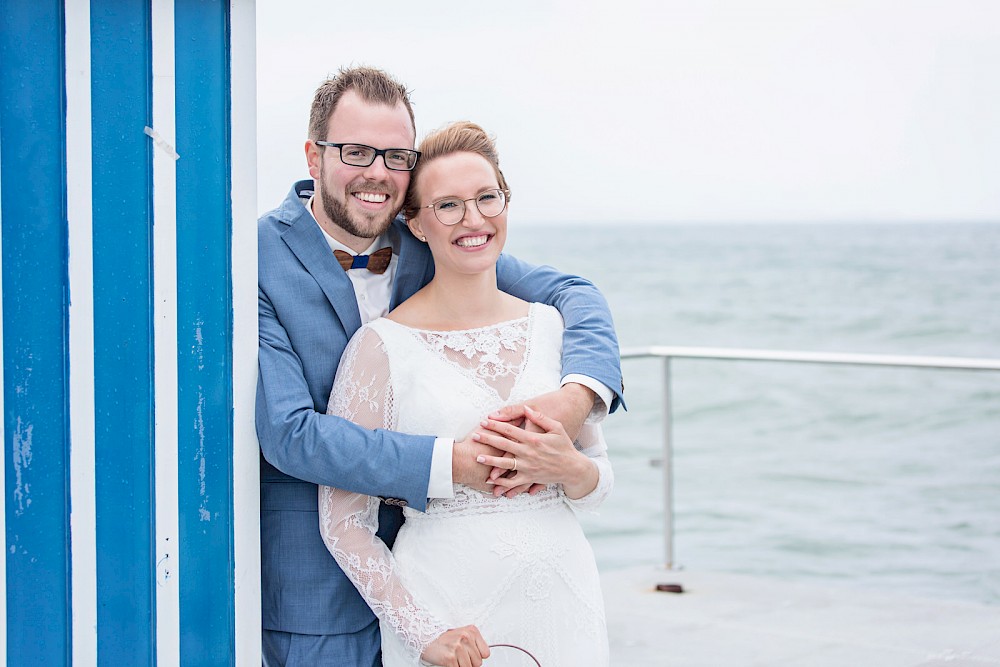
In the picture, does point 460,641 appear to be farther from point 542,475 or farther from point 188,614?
point 188,614

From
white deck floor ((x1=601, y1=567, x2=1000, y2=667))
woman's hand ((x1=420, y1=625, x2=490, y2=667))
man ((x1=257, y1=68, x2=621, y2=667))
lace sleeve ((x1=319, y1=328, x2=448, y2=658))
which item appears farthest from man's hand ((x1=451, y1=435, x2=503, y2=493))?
white deck floor ((x1=601, y1=567, x2=1000, y2=667))

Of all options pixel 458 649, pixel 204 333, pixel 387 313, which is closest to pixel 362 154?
pixel 387 313

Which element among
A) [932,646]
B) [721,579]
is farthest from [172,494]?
[721,579]

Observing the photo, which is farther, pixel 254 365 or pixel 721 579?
pixel 721 579

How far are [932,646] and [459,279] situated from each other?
2445 millimetres

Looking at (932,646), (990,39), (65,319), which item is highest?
(990,39)

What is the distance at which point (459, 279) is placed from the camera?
2.10 meters

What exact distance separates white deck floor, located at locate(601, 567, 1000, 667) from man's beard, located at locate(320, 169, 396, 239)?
6.87 feet

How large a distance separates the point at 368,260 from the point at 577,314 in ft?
1.35

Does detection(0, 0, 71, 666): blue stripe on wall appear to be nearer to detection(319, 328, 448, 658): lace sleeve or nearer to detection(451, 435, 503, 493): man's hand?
detection(319, 328, 448, 658): lace sleeve

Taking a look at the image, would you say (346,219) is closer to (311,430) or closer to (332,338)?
(332,338)

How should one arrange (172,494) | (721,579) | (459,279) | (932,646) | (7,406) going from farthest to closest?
(721,579) < (932,646) < (459,279) < (172,494) < (7,406)

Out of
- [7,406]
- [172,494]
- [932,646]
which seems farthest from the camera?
[932,646]

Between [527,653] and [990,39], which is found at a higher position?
[990,39]
